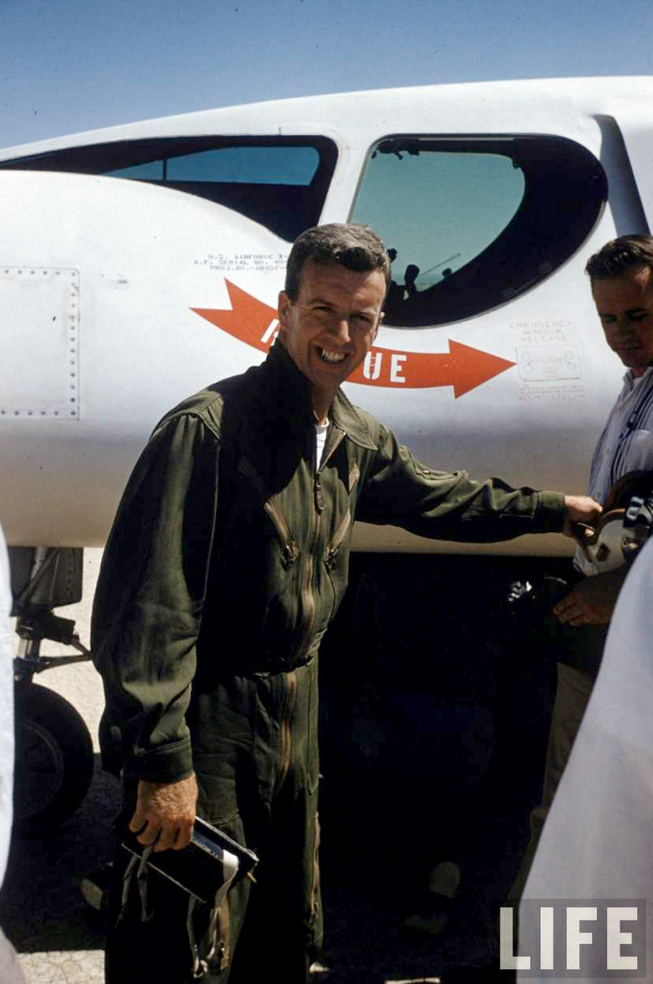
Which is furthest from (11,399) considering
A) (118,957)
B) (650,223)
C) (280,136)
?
(650,223)

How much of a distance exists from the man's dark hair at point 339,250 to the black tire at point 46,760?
2023 millimetres

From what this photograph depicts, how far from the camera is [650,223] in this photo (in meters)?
3.27

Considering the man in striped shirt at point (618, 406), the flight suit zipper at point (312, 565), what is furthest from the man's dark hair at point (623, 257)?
the flight suit zipper at point (312, 565)

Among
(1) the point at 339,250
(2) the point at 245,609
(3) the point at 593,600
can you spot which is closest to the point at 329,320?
(1) the point at 339,250

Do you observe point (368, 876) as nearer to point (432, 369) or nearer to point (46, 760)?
point (46, 760)

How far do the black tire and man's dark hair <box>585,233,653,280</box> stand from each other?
2.35m

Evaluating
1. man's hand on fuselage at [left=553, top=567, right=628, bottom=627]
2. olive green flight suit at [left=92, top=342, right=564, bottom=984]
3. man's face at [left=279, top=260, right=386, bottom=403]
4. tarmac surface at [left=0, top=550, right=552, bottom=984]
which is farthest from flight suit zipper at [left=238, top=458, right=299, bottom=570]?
tarmac surface at [left=0, top=550, right=552, bottom=984]

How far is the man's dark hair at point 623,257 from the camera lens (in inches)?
95.6

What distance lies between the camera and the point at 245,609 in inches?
80.7

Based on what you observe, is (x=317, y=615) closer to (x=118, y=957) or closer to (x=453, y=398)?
(x=118, y=957)

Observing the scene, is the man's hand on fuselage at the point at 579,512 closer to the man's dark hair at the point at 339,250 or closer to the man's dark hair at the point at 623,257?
the man's dark hair at the point at 623,257

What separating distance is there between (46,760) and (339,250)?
7.57 feet

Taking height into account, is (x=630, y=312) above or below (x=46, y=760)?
above

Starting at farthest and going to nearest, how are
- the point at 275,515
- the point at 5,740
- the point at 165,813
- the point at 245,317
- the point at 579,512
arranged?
the point at 245,317
the point at 579,512
the point at 275,515
the point at 165,813
the point at 5,740
